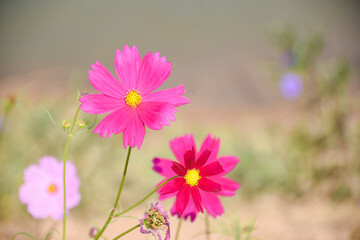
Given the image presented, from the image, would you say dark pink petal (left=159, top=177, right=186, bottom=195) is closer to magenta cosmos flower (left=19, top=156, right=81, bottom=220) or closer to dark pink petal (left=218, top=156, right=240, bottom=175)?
dark pink petal (left=218, top=156, right=240, bottom=175)

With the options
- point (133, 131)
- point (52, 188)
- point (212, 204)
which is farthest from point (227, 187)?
point (52, 188)

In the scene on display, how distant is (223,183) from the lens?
370 mm

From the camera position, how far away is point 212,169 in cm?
30

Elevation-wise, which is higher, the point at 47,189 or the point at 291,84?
the point at 291,84

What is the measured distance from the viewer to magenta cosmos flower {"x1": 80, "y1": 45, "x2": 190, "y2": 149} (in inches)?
11.7

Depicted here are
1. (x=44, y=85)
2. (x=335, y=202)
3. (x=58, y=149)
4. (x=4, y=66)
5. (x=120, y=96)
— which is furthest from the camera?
(x=4, y=66)

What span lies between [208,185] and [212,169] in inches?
0.6

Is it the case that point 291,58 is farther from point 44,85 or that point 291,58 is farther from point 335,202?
point 44,85

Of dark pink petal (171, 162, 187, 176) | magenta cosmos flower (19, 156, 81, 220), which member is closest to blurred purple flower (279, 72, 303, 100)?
magenta cosmos flower (19, 156, 81, 220)

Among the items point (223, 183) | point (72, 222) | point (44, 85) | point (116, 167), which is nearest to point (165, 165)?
point (223, 183)

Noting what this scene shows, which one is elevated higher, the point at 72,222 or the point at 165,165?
the point at 72,222

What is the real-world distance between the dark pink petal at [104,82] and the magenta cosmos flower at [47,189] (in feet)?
0.77

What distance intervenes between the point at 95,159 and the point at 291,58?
760 mm

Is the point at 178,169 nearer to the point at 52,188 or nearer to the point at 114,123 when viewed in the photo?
the point at 114,123
